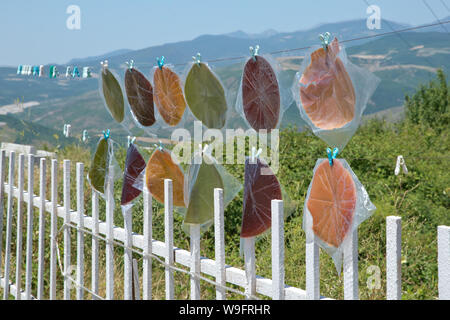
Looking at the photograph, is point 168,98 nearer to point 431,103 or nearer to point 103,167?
point 103,167

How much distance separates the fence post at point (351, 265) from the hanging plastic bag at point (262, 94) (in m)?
0.40

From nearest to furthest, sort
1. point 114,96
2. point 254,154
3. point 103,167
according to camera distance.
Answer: point 254,154
point 114,96
point 103,167

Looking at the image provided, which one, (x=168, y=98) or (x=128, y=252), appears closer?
(x=168, y=98)

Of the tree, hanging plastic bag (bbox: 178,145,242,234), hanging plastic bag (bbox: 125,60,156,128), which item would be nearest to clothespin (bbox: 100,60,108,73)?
hanging plastic bag (bbox: 125,60,156,128)

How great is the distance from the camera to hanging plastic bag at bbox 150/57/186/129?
1.77m

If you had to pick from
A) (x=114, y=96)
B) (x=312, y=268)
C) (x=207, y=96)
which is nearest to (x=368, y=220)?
(x=114, y=96)

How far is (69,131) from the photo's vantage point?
2.52 metres

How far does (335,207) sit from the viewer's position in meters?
1.18

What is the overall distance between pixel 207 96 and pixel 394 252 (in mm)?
801

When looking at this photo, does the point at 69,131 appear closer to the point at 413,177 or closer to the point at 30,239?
the point at 30,239

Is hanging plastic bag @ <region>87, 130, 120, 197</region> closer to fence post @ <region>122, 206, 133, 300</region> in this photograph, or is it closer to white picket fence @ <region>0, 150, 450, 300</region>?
white picket fence @ <region>0, 150, 450, 300</region>

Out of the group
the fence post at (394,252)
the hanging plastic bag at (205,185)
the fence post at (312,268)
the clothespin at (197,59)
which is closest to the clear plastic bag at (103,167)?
the hanging plastic bag at (205,185)
